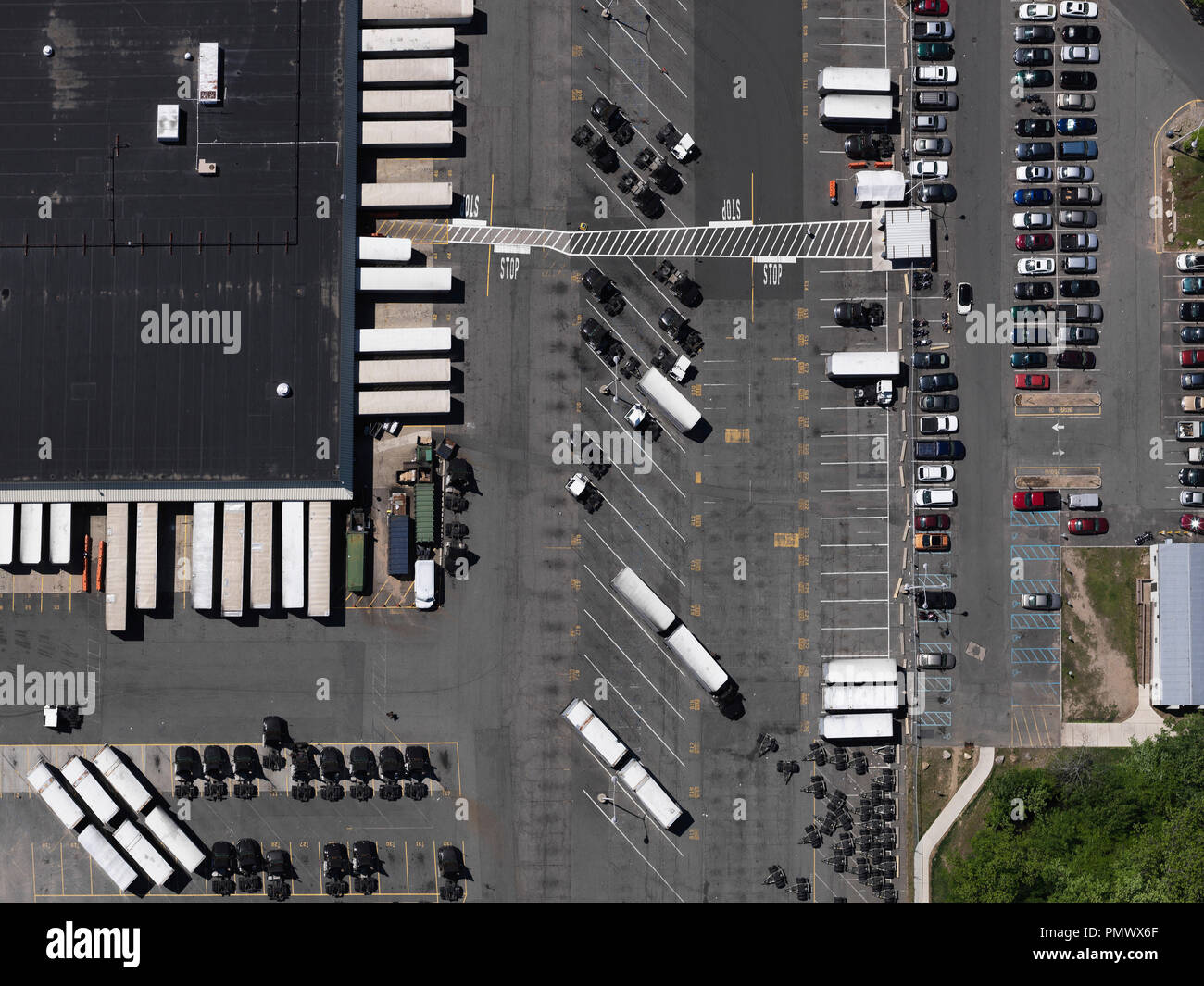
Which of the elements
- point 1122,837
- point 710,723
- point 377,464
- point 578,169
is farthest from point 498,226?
point 1122,837

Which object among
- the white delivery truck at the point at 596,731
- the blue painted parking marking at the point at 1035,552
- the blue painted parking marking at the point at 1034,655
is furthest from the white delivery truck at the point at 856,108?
the white delivery truck at the point at 596,731

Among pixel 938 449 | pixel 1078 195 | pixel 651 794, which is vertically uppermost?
pixel 1078 195

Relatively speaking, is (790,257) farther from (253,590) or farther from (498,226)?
(253,590)

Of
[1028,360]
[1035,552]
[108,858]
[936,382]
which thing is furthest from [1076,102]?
[108,858]

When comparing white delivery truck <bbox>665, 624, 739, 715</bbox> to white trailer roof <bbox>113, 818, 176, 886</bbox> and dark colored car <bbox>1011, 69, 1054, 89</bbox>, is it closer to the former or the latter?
white trailer roof <bbox>113, 818, 176, 886</bbox>

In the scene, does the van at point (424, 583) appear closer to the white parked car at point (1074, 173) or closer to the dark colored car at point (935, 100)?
the dark colored car at point (935, 100)

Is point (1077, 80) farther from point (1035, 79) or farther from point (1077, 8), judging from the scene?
point (1077, 8)

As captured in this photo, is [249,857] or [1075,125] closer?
[249,857]

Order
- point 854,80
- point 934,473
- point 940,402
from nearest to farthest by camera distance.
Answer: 1. point 854,80
2. point 934,473
3. point 940,402
